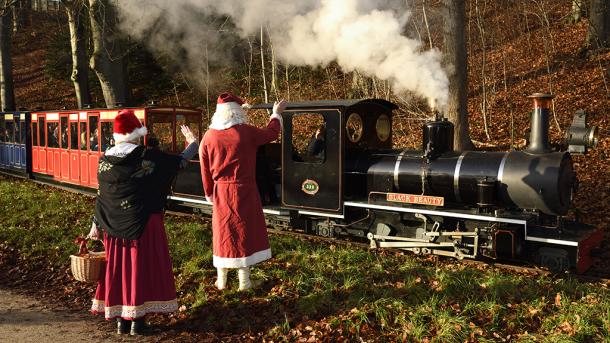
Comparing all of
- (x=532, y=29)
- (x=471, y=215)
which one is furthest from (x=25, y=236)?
(x=532, y=29)

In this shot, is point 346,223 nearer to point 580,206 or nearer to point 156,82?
point 580,206

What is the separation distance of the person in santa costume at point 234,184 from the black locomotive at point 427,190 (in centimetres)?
239

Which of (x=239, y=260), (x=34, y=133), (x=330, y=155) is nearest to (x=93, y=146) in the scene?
(x=34, y=133)

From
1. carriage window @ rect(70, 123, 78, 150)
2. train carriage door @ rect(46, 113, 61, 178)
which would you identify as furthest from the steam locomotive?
train carriage door @ rect(46, 113, 61, 178)

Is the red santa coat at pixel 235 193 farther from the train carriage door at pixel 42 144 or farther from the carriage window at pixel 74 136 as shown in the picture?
the train carriage door at pixel 42 144

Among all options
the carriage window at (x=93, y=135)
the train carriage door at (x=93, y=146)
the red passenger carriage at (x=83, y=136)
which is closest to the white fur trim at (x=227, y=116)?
the red passenger carriage at (x=83, y=136)

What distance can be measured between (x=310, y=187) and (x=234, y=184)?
2683mm

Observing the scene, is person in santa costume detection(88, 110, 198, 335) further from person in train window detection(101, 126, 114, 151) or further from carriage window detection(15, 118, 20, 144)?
carriage window detection(15, 118, 20, 144)

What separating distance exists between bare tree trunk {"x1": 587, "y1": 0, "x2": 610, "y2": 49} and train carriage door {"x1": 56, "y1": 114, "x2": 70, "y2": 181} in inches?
597

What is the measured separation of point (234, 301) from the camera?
17.6 ft

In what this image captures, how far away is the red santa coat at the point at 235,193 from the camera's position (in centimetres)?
504

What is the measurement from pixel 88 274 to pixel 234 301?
1.40 meters

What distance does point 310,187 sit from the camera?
7648 mm

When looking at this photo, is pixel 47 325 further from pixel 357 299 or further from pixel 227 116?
pixel 357 299
